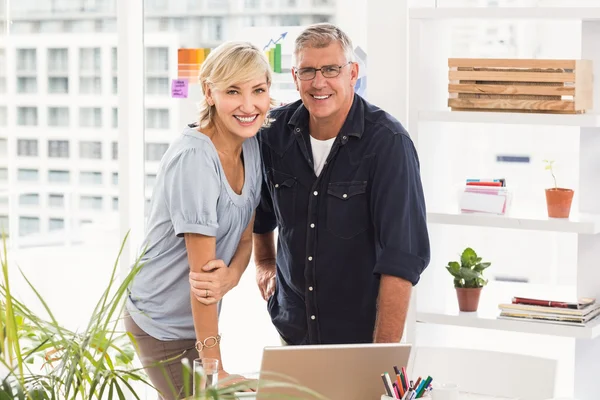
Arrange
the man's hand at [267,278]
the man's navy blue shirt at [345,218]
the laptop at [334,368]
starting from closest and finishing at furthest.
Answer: the laptop at [334,368] → the man's navy blue shirt at [345,218] → the man's hand at [267,278]

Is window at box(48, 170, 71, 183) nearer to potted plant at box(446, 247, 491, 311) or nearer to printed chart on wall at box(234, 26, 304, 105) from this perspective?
printed chart on wall at box(234, 26, 304, 105)

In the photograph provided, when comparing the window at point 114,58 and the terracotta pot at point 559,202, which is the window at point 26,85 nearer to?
the window at point 114,58

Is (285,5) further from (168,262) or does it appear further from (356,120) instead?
(168,262)

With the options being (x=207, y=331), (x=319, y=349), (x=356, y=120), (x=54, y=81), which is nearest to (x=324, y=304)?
(x=207, y=331)

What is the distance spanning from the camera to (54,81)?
4.13m

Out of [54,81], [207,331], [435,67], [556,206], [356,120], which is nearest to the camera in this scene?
[207,331]

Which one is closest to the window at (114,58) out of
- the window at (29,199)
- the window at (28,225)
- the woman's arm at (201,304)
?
the window at (29,199)

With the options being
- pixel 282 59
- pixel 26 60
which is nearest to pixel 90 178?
pixel 26 60

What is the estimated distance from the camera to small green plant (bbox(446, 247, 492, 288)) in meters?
2.92

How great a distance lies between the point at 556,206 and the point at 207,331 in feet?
4.17

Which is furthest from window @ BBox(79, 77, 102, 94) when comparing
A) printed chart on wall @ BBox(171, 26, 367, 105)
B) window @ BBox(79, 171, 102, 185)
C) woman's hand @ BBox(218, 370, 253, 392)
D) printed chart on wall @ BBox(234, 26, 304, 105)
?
woman's hand @ BBox(218, 370, 253, 392)

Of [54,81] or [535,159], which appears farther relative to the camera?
[54,81]

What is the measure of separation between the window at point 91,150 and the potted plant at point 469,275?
1923 millimetres

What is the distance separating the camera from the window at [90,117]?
4055mm
